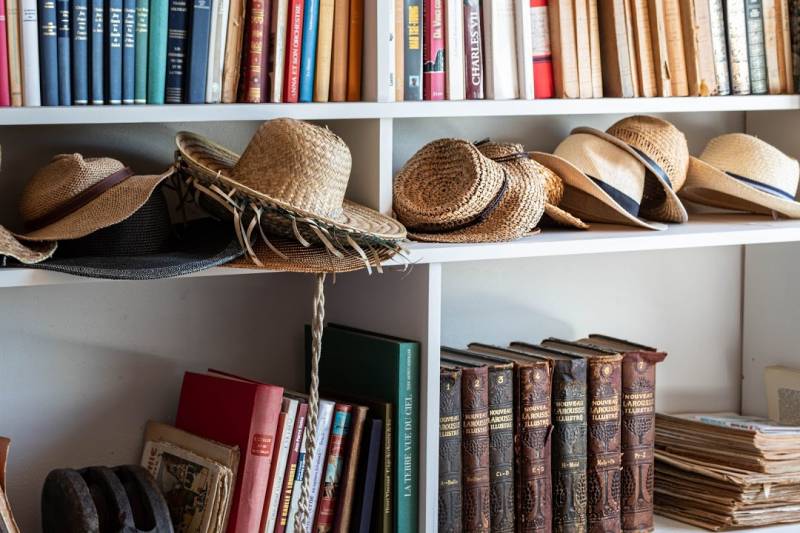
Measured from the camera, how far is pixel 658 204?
1.88 metres

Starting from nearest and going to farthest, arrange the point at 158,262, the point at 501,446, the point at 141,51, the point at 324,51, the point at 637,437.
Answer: the point at 158,262 < the point at 141,51 < the point at 324,51 < the point at 501,446 < the point at 637,437

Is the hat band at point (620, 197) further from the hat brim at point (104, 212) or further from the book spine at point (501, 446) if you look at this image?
the hat brim at point (104, 212)

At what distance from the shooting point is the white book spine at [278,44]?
1568 millimetres

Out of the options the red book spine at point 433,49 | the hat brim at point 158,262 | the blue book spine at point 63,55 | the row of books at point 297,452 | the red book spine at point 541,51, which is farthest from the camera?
the red book spine at point 541,51

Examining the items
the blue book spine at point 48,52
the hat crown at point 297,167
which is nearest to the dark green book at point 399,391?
the hat crown at point 297,167

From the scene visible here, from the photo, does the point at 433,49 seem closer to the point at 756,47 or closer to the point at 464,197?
the point at 464,197

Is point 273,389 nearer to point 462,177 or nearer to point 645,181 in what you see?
point 462,177

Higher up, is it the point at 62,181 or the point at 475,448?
the point at 62,181

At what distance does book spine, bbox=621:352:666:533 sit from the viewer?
1.82 metres

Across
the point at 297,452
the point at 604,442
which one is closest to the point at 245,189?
the point at 297,452

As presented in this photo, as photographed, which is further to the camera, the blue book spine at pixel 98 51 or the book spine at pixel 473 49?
the book spine at pixel 473 49

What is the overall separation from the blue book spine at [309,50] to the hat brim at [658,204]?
1.62 feet

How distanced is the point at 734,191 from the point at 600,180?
10.5 inches

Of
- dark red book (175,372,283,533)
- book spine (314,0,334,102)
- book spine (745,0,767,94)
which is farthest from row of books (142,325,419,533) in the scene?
book spine (745,0,767,94)
